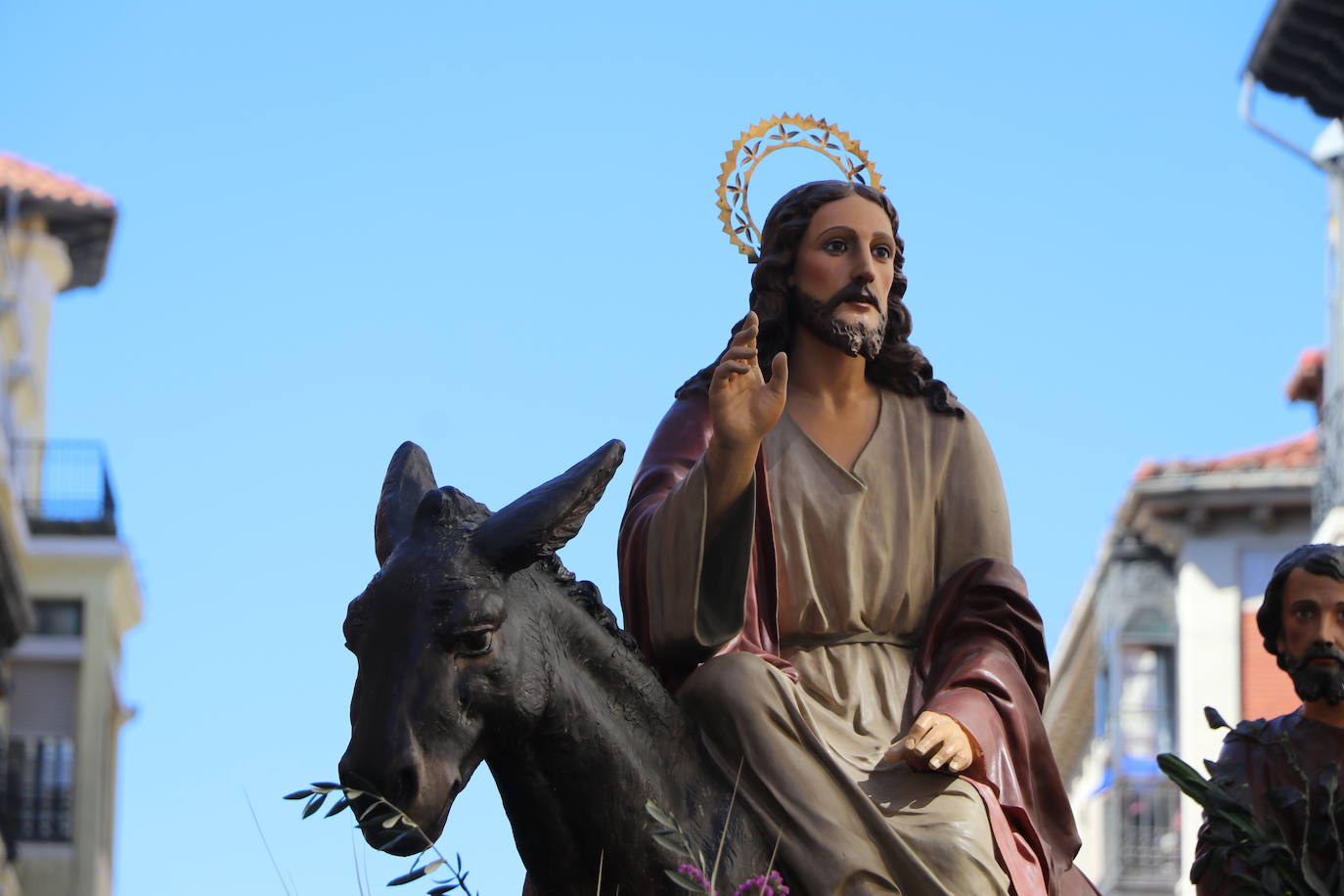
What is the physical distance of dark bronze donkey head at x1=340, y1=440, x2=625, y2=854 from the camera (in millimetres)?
8430

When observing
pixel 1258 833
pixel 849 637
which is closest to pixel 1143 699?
pixel 1258 833

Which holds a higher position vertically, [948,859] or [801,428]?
[801,428]

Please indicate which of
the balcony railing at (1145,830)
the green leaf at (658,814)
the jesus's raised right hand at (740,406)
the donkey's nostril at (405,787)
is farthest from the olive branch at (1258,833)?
the balcony railing at (1145,830)

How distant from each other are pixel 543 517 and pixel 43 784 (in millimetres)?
44528

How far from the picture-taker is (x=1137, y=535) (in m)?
52.7

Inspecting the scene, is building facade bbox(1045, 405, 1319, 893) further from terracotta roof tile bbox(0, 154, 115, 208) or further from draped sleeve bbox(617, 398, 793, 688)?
draped sleeve bbox(617, 398, 793, 688)

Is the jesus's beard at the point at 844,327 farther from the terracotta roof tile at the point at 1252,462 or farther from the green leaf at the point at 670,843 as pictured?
the terracotta roof tile at the point at 1252,462

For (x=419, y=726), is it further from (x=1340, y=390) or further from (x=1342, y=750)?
(x=1340, y=390)

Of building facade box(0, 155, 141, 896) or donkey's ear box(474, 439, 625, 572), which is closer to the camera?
donkey's ear box(474, 439, 625, 572)

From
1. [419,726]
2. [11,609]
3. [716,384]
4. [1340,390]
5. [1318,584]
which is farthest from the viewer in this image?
[11,609]

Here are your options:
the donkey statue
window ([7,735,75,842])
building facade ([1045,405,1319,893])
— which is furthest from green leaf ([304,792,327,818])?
window ([7,735,75,842])

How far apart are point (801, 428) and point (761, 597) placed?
0.60m

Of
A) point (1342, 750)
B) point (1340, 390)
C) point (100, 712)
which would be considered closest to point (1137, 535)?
point (1340, 390)

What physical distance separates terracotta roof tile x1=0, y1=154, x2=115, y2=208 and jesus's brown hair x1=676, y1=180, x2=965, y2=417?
46118mm
